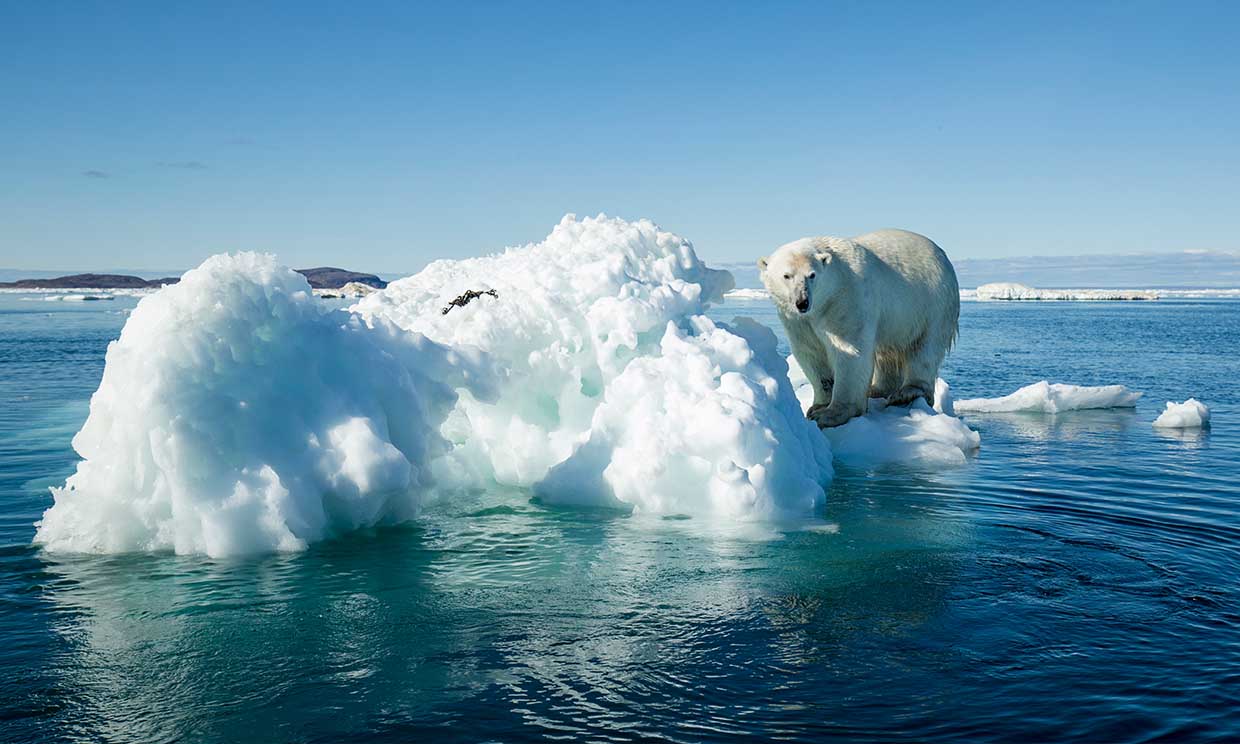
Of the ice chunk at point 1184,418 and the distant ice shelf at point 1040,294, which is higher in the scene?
the distant ice shelf at point 1040,294

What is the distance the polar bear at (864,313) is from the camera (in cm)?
977

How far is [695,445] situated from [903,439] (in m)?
3.59

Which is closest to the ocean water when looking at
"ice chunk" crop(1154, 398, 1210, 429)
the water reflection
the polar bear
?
the water reflection

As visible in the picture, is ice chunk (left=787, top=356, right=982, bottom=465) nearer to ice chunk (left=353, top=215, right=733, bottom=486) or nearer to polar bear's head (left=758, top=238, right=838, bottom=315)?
polar bear's head (left=758, top=238, right=838, bottom=315)

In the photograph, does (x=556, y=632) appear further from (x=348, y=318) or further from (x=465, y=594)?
(x=348, y=318)

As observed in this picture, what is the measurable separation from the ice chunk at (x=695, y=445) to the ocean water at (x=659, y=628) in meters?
0.42

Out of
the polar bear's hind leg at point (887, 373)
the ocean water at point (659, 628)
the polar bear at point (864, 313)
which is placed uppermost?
the polar bear at point (864, 313)

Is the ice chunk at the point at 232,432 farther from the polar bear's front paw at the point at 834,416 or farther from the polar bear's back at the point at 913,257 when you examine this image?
the polar bear's back at the point at 913,257

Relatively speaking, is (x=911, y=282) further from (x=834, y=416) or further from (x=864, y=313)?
(x=834, y=416)

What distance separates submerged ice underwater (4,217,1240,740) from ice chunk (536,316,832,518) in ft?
0.09

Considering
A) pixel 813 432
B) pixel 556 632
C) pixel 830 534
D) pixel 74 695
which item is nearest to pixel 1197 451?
pixel 813 432

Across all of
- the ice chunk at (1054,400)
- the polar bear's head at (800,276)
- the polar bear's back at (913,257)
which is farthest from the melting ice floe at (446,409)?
the ice chunk at (1054,400)

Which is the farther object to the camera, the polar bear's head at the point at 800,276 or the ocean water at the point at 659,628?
the polar bear's head at the point at 800,276

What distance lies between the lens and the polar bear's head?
31.0 ft
